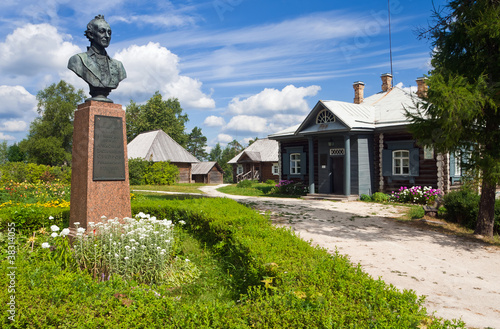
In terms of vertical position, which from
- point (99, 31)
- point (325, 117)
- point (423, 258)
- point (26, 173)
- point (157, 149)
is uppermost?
point (325, 117)

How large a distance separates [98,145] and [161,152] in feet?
95.6

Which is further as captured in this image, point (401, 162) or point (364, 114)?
point (364, 114)

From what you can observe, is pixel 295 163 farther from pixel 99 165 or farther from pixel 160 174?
pixel 99 165

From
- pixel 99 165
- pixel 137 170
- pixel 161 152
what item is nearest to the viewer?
pixel 99 165

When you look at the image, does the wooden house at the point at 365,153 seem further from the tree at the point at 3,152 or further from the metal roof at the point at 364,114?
the tree at the point at 3,152

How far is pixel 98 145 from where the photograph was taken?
6.72m

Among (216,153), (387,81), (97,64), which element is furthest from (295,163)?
(216,153)

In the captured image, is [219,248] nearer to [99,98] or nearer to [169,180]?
[99,98]

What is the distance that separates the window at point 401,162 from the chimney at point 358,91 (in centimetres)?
693

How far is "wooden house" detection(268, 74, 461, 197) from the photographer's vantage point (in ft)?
54.7

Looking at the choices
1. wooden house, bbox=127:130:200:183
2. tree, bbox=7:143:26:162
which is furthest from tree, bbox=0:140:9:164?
wooden house, bbox=127:130:200:183

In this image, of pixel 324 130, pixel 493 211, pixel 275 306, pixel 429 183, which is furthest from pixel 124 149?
pixel 429 183

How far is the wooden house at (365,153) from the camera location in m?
16.7

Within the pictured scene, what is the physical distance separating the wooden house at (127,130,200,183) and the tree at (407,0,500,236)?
28.3m
